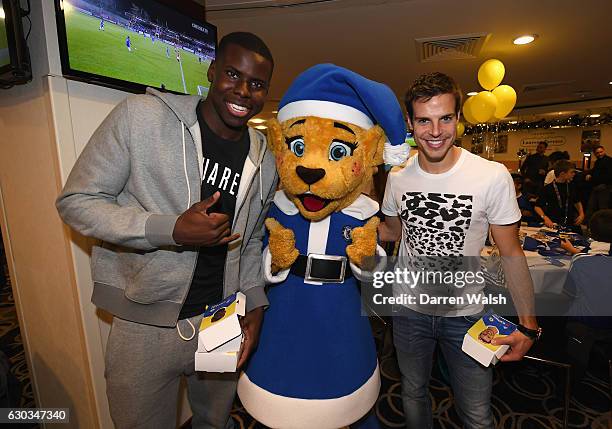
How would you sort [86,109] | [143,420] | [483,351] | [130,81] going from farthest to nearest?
1. [130,81]
2. [86,109]
3. [483,351]
4. [143,420]

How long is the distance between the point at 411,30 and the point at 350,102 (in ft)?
12.0

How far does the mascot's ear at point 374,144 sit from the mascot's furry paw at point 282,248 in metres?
0.45

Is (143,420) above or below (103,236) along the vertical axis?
below

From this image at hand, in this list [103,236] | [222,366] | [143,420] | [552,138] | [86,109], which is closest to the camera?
[103,236]

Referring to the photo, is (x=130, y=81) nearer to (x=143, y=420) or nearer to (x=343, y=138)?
(x=343, y=138)

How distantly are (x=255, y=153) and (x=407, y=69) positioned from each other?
18.7 ft

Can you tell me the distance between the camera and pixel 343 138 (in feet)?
4.69

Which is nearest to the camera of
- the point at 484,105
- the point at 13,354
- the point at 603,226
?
the point at 603,226

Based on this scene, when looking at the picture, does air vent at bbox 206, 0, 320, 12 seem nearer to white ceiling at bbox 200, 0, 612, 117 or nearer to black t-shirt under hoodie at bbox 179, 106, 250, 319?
white ceiling at bbox 200, 0, 612, 117

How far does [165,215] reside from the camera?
114 cm

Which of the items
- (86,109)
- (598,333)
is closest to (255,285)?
(86,109)

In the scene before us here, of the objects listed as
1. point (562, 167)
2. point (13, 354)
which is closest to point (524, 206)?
point (562, 167)

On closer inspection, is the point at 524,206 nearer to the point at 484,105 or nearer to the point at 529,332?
the point at 484,105

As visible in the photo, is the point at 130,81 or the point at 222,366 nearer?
the point at 222,366
